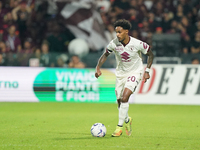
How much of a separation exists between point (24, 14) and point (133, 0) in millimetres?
4667

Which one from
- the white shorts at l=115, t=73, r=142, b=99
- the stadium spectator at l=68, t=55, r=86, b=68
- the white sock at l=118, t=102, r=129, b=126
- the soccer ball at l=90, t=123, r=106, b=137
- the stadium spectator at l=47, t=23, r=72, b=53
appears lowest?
the soccer ball at l=90, t=123, r=106, b=137

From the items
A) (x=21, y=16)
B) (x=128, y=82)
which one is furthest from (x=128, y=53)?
(x=21, y=16)

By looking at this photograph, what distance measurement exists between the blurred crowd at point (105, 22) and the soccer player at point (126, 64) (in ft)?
25.4

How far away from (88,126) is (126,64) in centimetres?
189

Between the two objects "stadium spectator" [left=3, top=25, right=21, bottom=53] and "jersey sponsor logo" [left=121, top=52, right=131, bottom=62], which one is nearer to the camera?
"jersey sponsor logo" [left=121, top=52, right=131, bottom=62]

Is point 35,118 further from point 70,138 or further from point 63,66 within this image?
point 63,66

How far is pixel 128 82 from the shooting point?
7.91m

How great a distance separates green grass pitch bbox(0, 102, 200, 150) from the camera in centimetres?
670

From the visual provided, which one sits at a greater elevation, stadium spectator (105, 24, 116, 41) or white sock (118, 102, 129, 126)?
stadium spectator (105, 24, 116, 41)

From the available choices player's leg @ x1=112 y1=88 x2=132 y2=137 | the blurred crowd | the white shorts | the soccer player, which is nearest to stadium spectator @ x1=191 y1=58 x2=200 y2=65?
the blurred crowd

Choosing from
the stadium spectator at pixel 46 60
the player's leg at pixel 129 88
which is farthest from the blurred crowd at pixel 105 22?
the player's leg at pixel 129 88

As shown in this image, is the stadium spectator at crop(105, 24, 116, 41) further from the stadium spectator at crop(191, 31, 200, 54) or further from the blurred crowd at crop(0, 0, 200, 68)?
the stadium spectator at crop(191, 31, 200, 54)

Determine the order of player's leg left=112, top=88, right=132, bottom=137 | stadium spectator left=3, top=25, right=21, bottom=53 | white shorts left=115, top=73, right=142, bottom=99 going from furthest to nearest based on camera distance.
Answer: stadium spectator left=3, top=25, right=21, bottom=53 < white shorts left=115, top=73, right=142, bottom=99 < player's leg left=112, top=88, right=132, bottom=137

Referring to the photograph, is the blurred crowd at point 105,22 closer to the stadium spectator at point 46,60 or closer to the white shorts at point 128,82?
the stadium spectator at point 46,60
